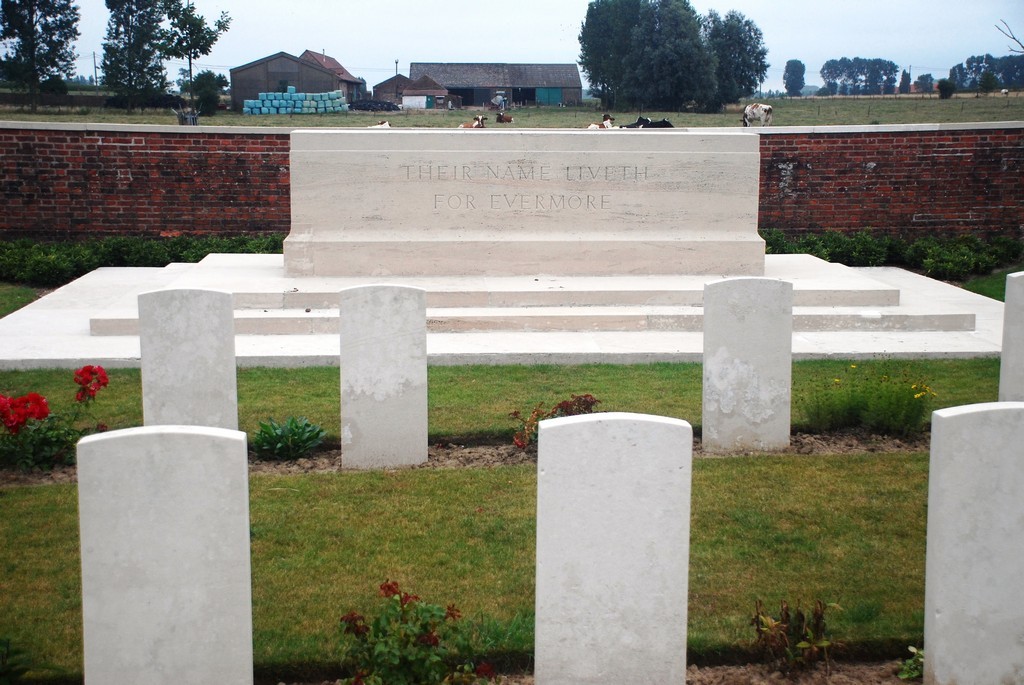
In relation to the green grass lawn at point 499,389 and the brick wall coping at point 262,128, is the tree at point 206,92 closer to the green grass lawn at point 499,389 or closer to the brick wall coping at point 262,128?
the brick wall coping at point 262,128

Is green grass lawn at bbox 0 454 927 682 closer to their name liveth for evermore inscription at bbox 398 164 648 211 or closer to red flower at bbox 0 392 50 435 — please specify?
red flower at bbox 0 392 50 435

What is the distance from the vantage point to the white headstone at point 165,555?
332cm

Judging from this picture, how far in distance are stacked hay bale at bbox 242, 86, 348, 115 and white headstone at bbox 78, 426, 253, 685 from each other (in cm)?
3549

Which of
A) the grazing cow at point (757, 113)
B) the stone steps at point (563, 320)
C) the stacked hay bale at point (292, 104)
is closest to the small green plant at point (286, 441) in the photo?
the stone steps at point (563, 320)

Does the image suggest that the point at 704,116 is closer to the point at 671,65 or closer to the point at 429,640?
the point at 671,65

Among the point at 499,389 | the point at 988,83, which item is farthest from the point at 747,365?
the point at 988,83

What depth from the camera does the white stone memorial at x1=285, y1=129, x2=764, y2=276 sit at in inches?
428

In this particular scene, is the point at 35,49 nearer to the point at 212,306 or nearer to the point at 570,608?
the point at 212,306

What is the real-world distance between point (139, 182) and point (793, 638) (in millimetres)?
13479

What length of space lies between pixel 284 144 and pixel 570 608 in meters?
12.9

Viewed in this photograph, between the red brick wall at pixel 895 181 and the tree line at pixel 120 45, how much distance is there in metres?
20.1

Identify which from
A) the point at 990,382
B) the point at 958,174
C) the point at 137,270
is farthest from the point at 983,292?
the point at 137,270

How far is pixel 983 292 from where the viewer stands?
12641mm

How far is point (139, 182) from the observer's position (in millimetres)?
15328
